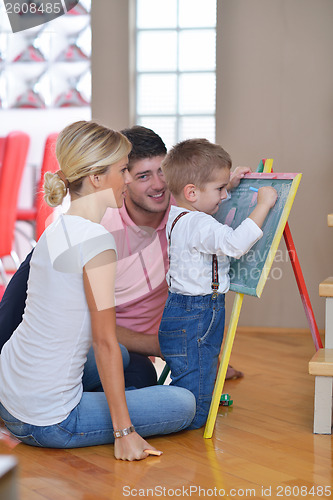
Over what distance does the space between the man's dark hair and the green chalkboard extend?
0.32 meters

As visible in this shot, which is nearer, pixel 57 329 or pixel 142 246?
pixel 57 329

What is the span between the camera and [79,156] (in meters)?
1.68

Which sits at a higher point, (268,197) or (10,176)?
(268,197)

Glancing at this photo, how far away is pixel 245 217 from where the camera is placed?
195cm

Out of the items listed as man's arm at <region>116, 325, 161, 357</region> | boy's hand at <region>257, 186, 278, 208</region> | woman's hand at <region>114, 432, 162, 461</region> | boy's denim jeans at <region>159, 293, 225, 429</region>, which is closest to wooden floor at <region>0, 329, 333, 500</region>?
Result: woman's hand at <region>114, 432, 162, 461</region>

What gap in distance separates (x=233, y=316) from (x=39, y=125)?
3.72 metres

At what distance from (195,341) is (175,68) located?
2257 mm

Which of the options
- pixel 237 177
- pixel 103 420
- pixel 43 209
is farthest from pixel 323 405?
pixel 43 209

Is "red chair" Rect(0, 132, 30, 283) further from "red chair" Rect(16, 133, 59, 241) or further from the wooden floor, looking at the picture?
the wooden floor

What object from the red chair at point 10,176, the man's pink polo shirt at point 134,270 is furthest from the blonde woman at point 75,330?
the red chair at point 10,176

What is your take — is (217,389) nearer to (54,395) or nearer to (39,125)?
(54,395)

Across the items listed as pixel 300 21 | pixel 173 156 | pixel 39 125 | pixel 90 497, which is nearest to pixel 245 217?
pixel 173 156

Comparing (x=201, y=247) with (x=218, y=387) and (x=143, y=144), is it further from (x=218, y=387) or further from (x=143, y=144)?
(x=143, y=144)

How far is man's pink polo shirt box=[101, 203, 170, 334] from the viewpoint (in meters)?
2.29
